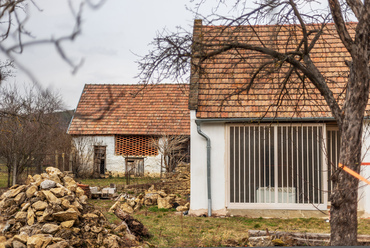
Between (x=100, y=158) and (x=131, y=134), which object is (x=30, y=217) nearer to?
(x=131, y=134)

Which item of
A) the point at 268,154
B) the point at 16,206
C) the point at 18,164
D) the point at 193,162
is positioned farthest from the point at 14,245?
the point at 18,164

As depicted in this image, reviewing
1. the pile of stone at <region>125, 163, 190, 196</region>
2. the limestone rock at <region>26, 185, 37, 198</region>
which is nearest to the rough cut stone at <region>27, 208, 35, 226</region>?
the limestone rock at <region>26, 185, 37, 198</region>

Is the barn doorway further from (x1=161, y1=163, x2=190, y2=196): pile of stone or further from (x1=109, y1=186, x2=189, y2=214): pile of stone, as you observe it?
(x1=109, y1=186, x2=189, y2=214): pile of stone

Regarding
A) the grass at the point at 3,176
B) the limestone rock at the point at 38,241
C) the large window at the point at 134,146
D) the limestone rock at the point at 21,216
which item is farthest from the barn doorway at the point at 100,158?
the limestone rock at the point at 38,241

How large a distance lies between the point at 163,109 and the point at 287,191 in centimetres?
1429

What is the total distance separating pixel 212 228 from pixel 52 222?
11.9 feet

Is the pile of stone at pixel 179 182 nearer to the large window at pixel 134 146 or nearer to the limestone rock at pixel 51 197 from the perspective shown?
the large window at pixel 134 146

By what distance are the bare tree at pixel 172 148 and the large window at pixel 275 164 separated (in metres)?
9.59

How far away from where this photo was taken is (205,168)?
35.4ft

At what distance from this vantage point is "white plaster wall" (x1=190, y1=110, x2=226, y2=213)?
10766mm

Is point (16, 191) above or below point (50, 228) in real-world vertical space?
above

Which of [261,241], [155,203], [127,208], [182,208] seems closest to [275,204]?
[182,208]

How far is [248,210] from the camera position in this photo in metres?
10.8

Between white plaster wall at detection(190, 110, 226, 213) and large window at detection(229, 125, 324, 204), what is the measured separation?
320mm
